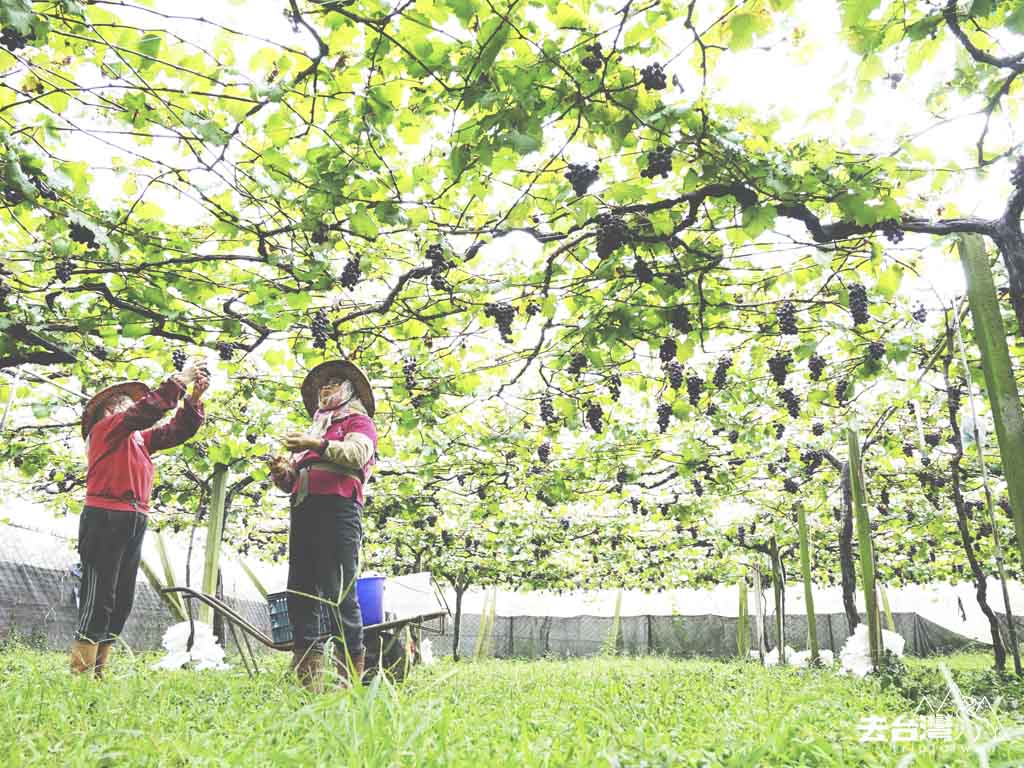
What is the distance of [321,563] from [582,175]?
2.09 meters

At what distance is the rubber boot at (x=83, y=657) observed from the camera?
11.4 feet

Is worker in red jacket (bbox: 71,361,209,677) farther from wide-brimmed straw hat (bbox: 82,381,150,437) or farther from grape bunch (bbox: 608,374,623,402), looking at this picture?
grape bunch (bbox: 608,374,623,402)

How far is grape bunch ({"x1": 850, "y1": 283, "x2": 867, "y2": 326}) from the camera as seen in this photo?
3.88m

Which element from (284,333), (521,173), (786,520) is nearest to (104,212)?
(284,333)

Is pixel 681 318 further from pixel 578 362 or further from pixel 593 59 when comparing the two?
pixel 593 59

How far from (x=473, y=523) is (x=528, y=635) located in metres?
13.6

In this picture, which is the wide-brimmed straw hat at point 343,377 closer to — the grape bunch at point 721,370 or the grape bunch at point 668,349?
the grape bunch at point 668,349

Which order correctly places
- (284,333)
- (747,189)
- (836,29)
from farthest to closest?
(284,333) → (747,189) → (836,29)

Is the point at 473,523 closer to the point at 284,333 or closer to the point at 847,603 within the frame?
the point at 847,603

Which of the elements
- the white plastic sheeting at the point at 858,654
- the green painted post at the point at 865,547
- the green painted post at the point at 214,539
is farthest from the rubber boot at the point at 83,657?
the white plastic sheeting at the point at 858,654

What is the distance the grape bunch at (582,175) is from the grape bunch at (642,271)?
30.4 inches

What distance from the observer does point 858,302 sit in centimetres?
389

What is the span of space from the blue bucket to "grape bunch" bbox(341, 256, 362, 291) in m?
2.29

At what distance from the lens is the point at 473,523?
12844 millimetres
